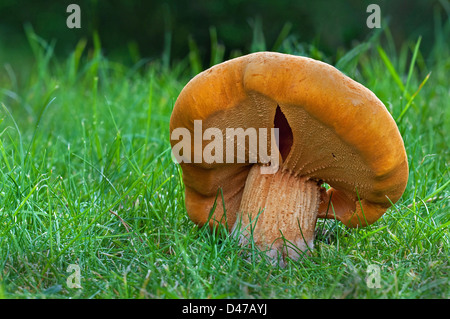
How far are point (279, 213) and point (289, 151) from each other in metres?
0.20

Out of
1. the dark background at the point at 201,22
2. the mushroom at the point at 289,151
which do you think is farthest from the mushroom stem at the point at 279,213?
the dark background at the point at 201,22

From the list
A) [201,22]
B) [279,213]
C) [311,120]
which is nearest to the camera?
[311,120]

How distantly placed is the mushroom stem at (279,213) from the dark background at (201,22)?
3.98m

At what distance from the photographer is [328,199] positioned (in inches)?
75.4

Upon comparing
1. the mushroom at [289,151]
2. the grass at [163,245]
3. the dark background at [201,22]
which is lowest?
the grass at [163,245]

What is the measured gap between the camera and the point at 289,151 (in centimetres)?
178

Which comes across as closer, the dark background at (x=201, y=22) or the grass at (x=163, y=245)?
the grass at (x=163, y=245)

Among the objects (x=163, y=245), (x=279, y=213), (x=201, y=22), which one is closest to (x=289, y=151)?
(x=279, y=213)

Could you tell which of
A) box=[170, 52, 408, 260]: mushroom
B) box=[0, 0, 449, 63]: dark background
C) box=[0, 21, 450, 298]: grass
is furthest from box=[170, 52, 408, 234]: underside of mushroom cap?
box=[0, 0, 449, 63]: dark background

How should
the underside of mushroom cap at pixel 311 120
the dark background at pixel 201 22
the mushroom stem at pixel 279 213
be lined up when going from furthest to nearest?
the dark background at pixel 201 22, the mushroom stem at pixel 279 213, the underside of mushroom cap at pixel 311 120

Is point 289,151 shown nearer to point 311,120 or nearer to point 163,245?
point 311,120

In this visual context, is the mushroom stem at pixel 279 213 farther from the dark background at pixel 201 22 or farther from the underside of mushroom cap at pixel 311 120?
the dark background at pixel 201 22

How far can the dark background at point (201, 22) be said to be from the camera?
19.9 ft
